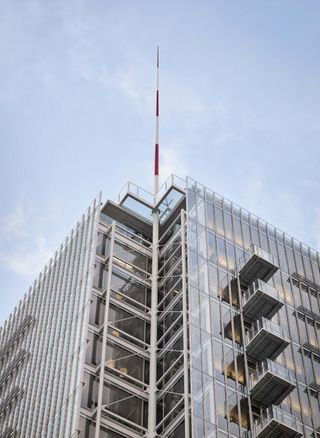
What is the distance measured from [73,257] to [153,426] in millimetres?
19639

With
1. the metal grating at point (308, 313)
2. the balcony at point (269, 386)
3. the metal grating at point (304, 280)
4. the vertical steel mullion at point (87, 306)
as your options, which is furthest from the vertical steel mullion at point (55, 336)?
the metal grating at point (304, 280)

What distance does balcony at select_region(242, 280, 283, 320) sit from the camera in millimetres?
Result: 72438

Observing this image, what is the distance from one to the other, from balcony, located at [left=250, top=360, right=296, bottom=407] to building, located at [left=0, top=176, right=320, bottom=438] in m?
→ 0.10

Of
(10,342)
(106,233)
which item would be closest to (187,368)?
(106,233)

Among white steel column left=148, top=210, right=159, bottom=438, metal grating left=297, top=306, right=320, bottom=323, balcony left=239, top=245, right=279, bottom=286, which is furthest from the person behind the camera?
metal grating left=297, top=306, right=320, bottom=323

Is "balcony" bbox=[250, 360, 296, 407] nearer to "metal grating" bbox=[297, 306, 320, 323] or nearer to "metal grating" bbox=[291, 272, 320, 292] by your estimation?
"metal grating" bbox=[297, 306, 320, 323]

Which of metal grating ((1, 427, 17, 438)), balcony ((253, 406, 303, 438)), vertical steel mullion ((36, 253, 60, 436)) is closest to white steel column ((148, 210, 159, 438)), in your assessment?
balcony ((253, 406, 303, 438))

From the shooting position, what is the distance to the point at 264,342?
70062 mm

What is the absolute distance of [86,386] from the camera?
218 feet

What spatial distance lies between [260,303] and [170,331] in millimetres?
7499

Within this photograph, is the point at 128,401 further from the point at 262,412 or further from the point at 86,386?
the point at 262,412

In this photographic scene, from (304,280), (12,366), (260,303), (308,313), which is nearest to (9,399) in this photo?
(12,366)

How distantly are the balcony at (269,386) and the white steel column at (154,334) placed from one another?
23.7ft

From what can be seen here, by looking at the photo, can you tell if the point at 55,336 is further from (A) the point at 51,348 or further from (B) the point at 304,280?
(B) the point at 304,280
